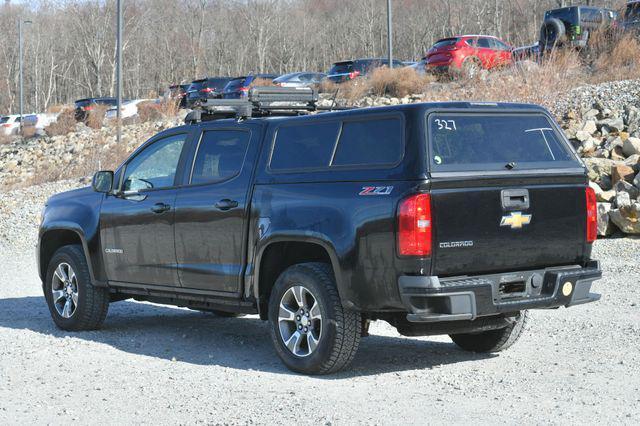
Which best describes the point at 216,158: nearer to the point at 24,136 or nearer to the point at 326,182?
the point at 326,182

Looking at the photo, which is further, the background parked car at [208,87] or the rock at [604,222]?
the background parked car at [208,87]

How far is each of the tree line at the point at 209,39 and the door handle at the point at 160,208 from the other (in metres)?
77.3

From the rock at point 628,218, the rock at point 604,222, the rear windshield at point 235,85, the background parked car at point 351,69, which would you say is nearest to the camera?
the rock at point 628,218

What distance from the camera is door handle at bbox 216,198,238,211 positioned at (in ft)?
25.3

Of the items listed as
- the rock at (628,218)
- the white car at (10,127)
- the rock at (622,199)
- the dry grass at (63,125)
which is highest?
the rock at (622,199)

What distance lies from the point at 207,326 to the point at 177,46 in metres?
91.6

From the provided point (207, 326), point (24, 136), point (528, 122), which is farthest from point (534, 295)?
point (24, 136)

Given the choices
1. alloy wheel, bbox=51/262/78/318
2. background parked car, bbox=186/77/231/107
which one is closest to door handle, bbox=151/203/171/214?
alloy wheel, bbox=51/262/78/318

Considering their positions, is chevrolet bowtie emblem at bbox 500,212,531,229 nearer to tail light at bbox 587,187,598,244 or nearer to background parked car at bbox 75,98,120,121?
tail light at bbox 587,187,598,244

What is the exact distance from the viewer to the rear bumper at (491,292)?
21.1 feet

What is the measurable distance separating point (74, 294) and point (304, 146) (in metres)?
3.16

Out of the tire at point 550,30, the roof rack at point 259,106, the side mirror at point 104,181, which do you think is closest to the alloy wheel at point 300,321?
the roof rack at point 259,106

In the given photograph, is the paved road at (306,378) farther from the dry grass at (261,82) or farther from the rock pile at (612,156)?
the dry grass at (261,82)

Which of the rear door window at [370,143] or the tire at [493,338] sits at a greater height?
the rear door window at [370,143]
